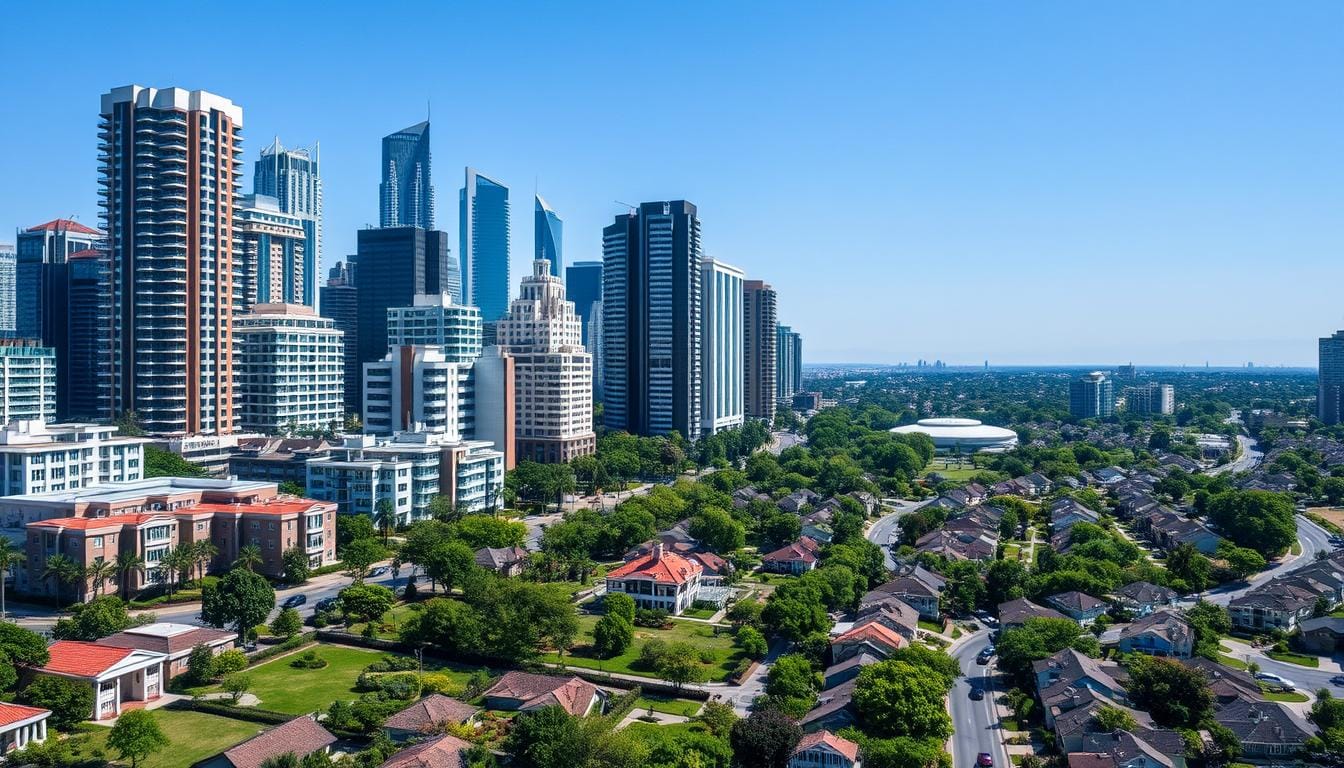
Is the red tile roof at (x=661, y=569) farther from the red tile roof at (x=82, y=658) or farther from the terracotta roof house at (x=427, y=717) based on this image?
the red tile roof at (x=82, y=658)

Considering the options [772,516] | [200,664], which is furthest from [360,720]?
[772,516]

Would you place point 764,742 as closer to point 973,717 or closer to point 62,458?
point 973,717

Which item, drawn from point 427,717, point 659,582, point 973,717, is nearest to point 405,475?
point 659,582

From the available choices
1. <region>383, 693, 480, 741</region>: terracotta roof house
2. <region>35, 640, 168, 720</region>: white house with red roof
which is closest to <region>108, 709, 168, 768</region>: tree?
<region>35, 640, 168, 720</region>: white house with red roof

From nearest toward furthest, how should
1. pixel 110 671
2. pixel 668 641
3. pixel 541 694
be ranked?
1. pixel 110 671
2. pixel 541 694
3. pixel 668 641

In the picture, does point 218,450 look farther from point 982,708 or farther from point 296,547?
point 982,708

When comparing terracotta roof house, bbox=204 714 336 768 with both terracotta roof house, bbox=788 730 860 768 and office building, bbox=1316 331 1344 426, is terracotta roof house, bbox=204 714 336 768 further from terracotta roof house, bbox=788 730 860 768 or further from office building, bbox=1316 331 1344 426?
office building, bbox=1316 331 1344 426
